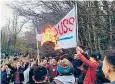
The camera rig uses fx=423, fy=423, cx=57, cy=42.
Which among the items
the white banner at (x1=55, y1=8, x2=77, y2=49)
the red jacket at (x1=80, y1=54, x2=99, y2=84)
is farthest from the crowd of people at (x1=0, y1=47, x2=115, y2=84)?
the white banner at (x1=55, y1=8, x2=77, y2=49)

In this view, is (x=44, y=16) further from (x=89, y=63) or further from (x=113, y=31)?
(x=89, y=63)

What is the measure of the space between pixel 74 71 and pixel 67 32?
1817 millimetres

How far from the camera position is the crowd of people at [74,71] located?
3.81 meters

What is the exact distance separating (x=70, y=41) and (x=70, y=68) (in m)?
1.83

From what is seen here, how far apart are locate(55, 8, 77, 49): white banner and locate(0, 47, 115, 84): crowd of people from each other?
299 millimetres

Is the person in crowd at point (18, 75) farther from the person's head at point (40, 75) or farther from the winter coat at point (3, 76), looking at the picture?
the person's head at point (40, 75)

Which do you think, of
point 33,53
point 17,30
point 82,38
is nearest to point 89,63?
point 82,38

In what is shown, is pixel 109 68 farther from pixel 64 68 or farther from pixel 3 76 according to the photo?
pixel 3 76

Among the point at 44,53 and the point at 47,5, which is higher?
the point at 47,5

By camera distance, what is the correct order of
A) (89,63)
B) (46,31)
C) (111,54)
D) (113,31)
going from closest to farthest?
(111,54), (89,63), (46,31), (113,31)

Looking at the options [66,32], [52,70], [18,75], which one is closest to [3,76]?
[18,75]

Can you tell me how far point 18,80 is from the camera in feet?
45.4

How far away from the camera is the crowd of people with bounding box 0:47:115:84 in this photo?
3.81 m

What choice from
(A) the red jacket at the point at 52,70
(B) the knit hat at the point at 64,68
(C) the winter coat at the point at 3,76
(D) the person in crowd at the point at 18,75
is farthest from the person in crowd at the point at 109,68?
(C) the winter coat at the point at 3,76
